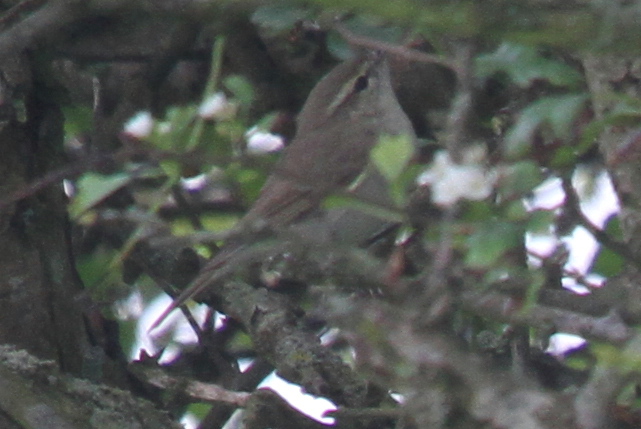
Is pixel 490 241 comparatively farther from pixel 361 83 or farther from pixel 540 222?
pixel 361 83

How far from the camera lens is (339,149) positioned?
403 centimetres

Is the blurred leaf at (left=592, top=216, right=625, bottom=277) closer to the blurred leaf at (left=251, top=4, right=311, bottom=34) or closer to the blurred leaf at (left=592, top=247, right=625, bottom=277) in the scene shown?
the blurred leaf at (left=592, top=247, right=625, bottom=277)

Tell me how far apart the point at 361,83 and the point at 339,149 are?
8.6 inches

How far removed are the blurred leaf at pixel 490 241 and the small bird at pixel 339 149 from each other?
1495 millimetres

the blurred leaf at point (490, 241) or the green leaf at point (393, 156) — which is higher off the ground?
the green leaf at point (393, 156)

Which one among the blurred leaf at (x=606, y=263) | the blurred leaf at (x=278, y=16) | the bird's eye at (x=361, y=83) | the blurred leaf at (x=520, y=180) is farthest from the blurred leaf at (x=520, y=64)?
the bird's eye at (x=361, y=83)

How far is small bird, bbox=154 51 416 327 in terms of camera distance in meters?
3.35

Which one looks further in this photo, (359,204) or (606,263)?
(606,263)

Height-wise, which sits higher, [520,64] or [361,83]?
[520,64]

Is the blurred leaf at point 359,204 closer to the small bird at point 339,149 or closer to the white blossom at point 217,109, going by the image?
the white blossom at point 217,109

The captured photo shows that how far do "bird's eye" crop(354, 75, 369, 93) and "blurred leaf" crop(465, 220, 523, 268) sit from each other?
2343 millimetres

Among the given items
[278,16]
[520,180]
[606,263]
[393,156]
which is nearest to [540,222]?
[520,180]

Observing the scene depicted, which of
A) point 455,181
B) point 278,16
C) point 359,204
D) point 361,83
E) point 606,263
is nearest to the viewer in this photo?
point 455,181

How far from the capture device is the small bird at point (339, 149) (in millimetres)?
3346
